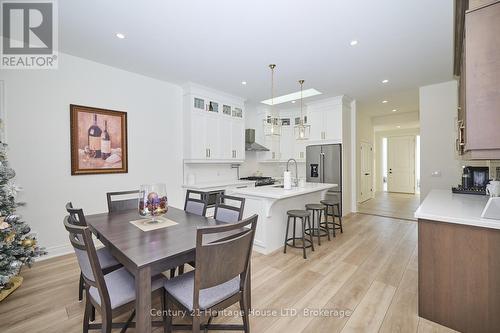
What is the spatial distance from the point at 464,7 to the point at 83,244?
3.08 metres

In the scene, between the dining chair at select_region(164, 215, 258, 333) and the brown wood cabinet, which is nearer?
the dining chair at select_region(164, 215, 258, 333)

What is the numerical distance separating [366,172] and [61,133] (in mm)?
8006

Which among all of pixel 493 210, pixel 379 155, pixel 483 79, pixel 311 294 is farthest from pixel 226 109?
pixel 379 155

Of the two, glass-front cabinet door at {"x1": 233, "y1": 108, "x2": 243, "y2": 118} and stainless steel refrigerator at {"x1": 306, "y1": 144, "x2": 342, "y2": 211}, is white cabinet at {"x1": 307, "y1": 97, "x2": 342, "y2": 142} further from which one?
glass-front cabinet door at {"x1": 233, "y1": 108, "x2": 243, "y2": 118}

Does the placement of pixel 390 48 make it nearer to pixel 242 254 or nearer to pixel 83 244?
pixel 242 254

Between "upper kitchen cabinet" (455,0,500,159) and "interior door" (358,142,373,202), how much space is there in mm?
5965

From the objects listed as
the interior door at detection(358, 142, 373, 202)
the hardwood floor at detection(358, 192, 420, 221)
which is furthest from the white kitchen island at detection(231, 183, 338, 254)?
the interior door at detection(358, 142, 373, 202)

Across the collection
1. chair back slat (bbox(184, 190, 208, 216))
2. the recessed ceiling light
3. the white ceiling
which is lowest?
chair back slat (bbox(184, 190, 208, 216))

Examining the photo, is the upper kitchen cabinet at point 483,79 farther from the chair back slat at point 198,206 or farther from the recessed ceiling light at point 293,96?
the recessed ceiling light at point 293,96

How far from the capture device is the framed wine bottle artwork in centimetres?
319

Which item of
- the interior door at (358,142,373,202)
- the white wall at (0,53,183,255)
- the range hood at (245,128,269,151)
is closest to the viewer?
the white wall at (0,53,183,255)

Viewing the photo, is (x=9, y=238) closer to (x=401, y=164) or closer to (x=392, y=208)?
(x=392, y=208)

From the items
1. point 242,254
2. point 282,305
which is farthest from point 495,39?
point 282,305

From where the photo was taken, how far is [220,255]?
131cm
